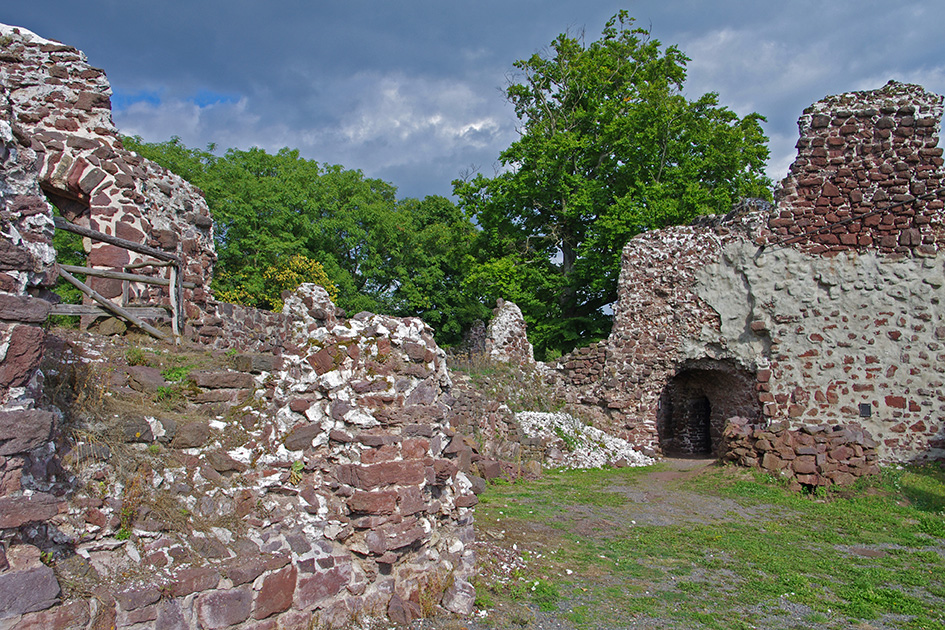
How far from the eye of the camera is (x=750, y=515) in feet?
26.9

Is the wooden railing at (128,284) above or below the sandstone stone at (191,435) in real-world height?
above

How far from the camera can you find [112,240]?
7.11 m

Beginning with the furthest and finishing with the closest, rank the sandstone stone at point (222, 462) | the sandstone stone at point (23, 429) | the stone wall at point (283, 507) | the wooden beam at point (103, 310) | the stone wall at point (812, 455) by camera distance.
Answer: the stone wall at point (812, 455) < the wooden beam at point (103, 310) < the sandstone stone at point (222, 462) < the stone wall at point (283, 507) < the sandstone stone at point (23, 429)

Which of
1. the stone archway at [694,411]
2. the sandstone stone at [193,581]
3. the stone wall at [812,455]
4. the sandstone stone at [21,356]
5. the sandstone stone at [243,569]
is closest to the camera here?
the sandstone stone at [21,356]

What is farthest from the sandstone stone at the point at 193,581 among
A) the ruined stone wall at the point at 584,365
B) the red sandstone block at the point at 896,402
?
the ruined stone wall at the point at 584,365

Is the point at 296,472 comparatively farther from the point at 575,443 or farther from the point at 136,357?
the point at 575,443

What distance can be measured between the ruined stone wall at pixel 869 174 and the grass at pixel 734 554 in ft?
16.1

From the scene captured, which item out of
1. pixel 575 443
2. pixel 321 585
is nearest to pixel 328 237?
pixel 575 443

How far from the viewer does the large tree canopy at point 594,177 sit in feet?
67.2

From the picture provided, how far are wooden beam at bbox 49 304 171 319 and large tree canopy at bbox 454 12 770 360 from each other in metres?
14.8

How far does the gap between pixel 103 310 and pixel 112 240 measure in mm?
833

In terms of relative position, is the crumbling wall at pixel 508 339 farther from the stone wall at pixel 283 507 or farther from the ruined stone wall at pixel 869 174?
the stone wall at pixel 283 507

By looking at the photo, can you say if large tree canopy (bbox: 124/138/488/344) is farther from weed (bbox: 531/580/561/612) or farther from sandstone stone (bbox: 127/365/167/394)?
weed (bbox: 531/580/561/612)

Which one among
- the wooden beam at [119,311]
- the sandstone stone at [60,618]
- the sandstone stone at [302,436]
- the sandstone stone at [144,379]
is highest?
the wooden beam at [119,311]
